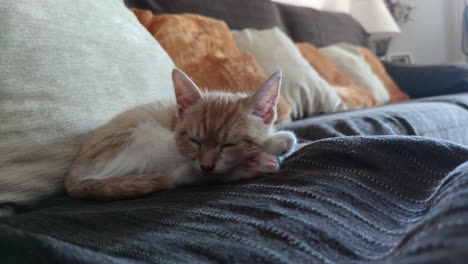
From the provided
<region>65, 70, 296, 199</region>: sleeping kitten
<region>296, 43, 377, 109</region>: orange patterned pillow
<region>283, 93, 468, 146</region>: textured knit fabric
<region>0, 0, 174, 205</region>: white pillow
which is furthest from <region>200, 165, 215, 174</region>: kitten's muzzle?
<region>296, 43, 377, 109</region>: orange patterned pillow

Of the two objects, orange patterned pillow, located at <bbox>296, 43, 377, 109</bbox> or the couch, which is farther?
orange patterned pillow, located at <bbox>296, 43, 377, 109</bbox>

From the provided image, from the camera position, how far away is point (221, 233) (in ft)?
2.10

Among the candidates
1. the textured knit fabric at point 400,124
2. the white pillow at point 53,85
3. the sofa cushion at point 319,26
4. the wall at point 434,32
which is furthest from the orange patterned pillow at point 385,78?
the white pillow at point 53,85

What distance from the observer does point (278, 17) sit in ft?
9.98

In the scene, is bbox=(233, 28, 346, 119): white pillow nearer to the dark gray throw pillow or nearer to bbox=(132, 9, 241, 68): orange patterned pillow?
bbox=(132, 9, 241, 68): orange patterned pillow

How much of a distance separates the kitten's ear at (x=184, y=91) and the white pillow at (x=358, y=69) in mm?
1996

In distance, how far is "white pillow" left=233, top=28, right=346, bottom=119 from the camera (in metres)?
2.11

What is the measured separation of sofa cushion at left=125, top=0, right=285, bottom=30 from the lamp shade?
136 cm

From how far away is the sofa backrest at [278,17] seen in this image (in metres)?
2.31

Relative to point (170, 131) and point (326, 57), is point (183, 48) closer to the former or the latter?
point (170, 131)

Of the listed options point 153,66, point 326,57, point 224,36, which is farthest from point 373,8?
point 153,66

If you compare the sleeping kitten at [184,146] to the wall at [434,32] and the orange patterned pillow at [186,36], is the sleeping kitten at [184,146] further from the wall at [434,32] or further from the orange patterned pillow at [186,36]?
the wall at [434,32]

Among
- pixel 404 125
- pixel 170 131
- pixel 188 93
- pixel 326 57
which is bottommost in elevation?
pixel 326 57

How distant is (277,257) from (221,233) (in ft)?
0.38
